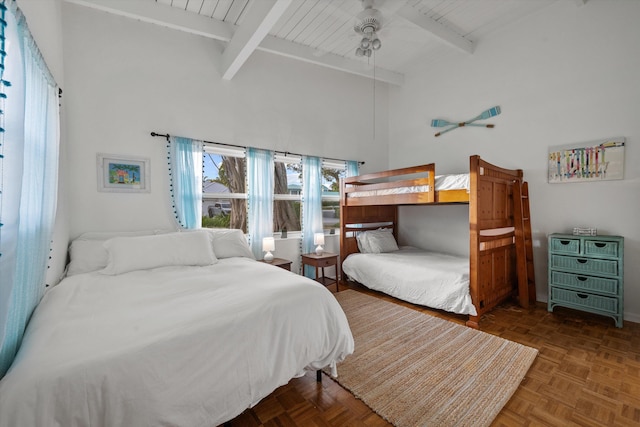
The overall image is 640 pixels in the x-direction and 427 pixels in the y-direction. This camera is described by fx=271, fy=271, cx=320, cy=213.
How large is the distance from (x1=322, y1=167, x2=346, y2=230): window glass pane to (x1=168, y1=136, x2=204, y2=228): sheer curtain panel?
1.91 meters

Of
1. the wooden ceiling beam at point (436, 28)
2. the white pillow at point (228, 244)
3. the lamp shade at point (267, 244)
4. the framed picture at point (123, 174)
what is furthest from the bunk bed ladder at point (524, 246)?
the framed picture at point (123, 174)

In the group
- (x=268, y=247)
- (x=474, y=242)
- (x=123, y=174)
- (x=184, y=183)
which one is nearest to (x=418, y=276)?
(x=474, y=242)

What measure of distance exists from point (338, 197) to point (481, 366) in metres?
2.95

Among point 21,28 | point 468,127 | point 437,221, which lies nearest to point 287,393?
point 21,28

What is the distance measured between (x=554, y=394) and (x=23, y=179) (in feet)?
10.1

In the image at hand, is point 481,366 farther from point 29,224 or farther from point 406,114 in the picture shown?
point 406,114

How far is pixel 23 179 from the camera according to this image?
1.22m

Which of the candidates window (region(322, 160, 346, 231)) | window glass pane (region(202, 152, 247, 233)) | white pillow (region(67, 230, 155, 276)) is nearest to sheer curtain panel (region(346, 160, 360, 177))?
window (region(322, 160, 346, 231))

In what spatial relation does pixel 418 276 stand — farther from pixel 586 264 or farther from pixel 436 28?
pixel 436 28

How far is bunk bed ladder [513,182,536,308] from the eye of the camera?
3.08 m

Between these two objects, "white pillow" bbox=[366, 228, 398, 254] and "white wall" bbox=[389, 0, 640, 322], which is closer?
"white wall" bbox=[389, 0, 640, 322]

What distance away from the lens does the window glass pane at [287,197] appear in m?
3.84

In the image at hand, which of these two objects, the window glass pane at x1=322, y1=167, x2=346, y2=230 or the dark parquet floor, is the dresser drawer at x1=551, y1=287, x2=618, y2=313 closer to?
the dark parquet floor

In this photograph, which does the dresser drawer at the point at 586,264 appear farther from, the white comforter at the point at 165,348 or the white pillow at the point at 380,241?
the white comforter at the point at 165,348
